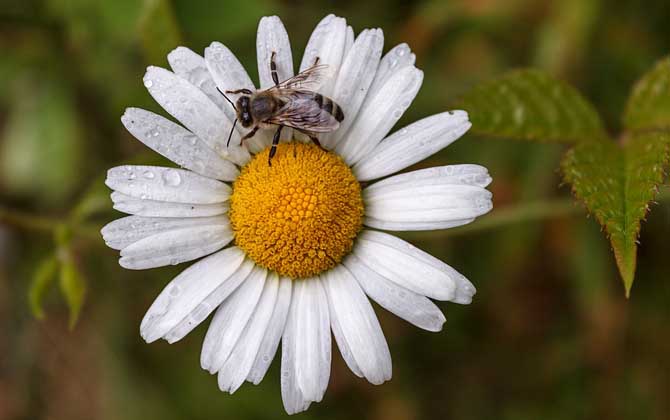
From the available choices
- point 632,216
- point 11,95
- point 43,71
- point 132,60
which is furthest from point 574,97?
point 11,95

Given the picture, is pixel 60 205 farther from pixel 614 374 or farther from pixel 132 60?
pixel 614 374

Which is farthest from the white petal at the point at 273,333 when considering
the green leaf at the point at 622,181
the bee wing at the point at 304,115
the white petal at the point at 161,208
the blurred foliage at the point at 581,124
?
the green leaf at the point at 622,181

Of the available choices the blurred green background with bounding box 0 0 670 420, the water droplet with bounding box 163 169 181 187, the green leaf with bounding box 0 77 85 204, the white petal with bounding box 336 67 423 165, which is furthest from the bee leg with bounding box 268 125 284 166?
the green leaf with bounding box 0 77 85 204

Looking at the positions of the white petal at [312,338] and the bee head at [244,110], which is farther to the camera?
the bee head at [244,110]

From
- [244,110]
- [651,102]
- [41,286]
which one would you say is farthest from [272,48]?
[651,102]

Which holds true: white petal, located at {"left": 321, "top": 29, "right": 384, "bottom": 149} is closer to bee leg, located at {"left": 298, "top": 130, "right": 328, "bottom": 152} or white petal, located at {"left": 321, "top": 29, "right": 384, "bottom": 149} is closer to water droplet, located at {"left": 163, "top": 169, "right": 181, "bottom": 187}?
bee leg, located at {"left": 298, "top": 130, "right": 328, "bottom": 152}

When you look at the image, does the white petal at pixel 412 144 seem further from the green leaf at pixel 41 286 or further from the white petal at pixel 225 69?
the green leaf at pixel 41 286
